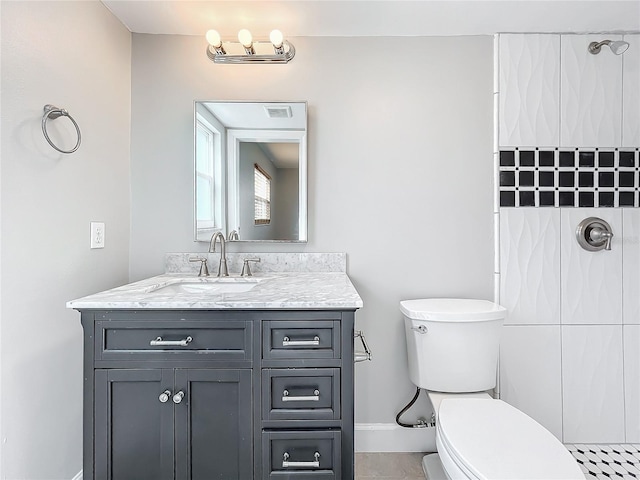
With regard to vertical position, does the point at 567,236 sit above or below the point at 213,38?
below

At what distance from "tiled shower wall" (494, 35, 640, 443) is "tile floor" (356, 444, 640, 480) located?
0.06 meters

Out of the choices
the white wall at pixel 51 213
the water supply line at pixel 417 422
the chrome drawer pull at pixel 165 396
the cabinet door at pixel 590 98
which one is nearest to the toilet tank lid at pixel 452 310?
the water supply line at pixel 417 422

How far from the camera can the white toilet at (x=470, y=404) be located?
1113 millimetres

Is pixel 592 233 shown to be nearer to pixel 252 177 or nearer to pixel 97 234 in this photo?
pixel 252 177

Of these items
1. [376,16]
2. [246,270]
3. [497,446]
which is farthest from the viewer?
[246,270]

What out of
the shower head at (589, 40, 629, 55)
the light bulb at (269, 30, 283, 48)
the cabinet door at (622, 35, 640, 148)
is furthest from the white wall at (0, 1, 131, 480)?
the cabinet door at (622, 35, 640, 148)

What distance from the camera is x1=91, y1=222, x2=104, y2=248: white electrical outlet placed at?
1.65 metres

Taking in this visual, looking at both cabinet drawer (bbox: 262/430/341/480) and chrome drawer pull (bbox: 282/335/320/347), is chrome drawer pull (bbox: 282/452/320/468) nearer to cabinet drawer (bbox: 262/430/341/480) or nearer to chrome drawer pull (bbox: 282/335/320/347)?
cabinet drawer (bbox: 262/430/341/480)

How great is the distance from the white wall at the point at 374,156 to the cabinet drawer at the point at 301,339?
70 centimetres

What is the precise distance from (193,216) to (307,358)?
1045mm

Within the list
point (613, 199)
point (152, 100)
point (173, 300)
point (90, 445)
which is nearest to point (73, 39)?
point (152, 100)

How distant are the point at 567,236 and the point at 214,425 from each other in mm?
1857

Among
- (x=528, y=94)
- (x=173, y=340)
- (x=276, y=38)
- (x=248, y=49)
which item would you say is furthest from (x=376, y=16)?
(x=173, y=340)

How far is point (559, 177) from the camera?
1.94 m
